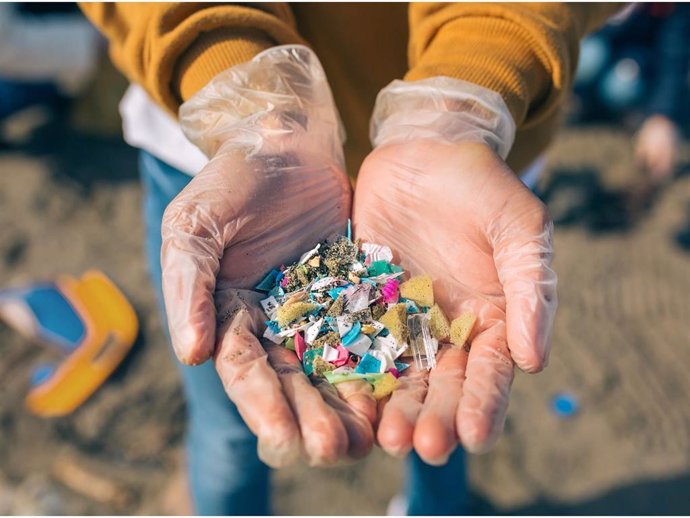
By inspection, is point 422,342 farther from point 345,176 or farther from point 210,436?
point 210,436

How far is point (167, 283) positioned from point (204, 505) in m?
1.05

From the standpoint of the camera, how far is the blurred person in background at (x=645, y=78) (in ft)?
11.7

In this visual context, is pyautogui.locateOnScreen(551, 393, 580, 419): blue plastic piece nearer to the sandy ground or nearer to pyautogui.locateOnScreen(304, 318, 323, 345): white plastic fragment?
the sandy ground

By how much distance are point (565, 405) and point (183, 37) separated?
2.01m

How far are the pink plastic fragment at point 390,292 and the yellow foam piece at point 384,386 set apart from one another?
238 millimetres

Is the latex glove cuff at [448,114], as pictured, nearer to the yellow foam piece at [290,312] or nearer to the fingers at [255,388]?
the yellow foam piece at [290,312]

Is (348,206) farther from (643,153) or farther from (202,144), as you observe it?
(643,153)

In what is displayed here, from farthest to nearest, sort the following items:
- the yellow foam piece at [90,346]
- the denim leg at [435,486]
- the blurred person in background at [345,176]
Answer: the yellow foam piece at [90,346], the denim leg at [435,486], the blurred person in background at [345,176]

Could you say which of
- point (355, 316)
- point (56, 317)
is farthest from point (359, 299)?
point (56, 317)

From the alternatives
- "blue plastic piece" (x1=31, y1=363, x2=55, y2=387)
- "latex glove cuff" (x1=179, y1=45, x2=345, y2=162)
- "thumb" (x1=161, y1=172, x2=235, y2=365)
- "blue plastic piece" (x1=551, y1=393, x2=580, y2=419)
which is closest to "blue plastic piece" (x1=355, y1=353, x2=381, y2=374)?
"thumb" (x1=161, y1=172, x2=235, y2=365)

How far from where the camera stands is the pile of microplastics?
147 centimetres

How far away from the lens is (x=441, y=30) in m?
1.73

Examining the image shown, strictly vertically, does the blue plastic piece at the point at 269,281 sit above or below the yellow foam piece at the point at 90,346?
above

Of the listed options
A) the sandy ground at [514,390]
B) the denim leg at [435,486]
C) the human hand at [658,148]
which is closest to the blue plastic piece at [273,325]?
the denim leg at [435,486]
